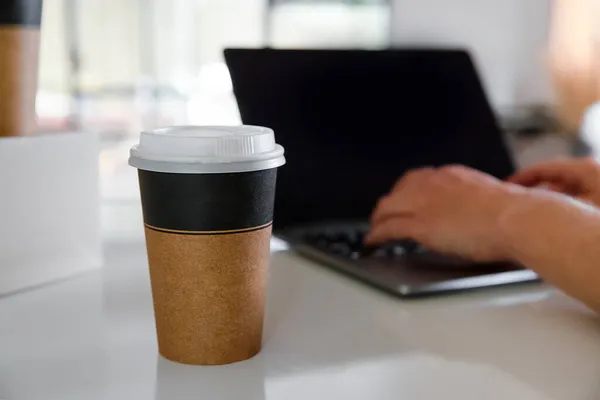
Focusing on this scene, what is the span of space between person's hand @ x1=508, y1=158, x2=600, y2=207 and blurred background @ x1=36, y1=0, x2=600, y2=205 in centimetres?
40

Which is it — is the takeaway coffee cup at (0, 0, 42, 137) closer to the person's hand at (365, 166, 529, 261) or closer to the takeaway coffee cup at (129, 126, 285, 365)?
the takeaway coffee cup at (129, 126, 285, 365)

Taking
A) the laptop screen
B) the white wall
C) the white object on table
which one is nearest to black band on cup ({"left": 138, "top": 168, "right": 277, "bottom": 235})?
the white object on table

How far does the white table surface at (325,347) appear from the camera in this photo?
1.42ft

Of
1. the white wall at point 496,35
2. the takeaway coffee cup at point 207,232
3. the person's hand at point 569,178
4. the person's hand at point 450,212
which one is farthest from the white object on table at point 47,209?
the white wall at point 496,35

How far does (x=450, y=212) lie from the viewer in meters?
0.72

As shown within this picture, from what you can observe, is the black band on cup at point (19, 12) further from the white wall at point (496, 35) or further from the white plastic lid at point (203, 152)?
the white wall at point (496, 35)

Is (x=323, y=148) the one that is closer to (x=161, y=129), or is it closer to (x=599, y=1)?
(x=161, y=129)

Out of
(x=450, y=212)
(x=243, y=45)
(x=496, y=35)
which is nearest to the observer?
(x=450, y=212)

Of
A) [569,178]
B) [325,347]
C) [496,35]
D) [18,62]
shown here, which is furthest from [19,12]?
[496,35]

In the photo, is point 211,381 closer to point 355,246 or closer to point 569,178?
point 355,246

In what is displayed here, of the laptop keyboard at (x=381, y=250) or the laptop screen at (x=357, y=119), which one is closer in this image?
the laptop keyboard at (x=381, y=250)

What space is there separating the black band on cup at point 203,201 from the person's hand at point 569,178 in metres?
0.52

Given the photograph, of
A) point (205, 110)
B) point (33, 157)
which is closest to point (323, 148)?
point (33, 157)

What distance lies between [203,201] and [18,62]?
1.04 ft
